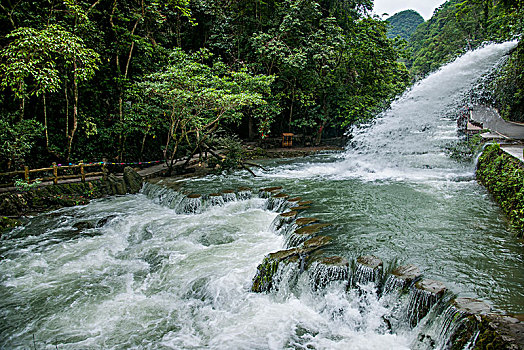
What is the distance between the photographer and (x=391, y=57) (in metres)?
21.3

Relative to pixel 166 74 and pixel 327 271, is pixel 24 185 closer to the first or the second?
pixel 166 74

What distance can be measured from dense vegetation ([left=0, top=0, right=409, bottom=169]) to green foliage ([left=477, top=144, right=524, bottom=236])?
8.43 m

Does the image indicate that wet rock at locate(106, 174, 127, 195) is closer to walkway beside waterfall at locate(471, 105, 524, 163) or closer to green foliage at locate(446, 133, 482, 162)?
green foliage at locate(446, 133, 482, 162)

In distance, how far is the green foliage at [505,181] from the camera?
625 centimetres

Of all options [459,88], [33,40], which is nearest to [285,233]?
[33,40]

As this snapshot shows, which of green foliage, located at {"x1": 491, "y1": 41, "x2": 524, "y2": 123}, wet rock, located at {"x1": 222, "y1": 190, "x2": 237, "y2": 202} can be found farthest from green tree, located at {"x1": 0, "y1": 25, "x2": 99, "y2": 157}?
green foliage, located at {"x1": 491, "y1": 41, "x2": 524, "y2": 123}

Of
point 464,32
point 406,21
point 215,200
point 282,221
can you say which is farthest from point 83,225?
point 406,21

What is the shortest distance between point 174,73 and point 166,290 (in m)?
8.20

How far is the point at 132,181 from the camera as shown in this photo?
12.2 m

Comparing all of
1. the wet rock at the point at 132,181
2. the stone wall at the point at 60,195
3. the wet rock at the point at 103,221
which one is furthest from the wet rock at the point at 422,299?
the wet rock at the point at 132,181

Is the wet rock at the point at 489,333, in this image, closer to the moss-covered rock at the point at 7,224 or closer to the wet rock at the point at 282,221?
the wet rock at the point at 282,221

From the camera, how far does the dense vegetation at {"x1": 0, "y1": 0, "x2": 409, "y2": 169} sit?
34.3 feet

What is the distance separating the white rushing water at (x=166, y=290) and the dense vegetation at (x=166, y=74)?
12.6ft

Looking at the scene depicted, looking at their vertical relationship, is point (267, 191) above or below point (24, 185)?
below
